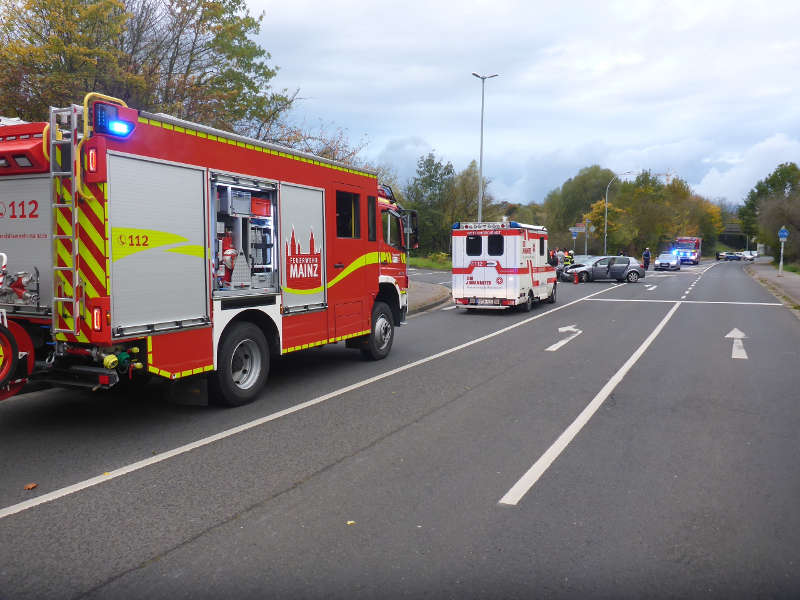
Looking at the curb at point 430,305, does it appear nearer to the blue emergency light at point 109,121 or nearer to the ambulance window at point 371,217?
the ambulance window at point 371,217

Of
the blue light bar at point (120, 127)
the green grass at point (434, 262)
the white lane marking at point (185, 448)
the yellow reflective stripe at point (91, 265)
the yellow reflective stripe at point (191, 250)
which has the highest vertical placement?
the blue light bar at point (120, 127)

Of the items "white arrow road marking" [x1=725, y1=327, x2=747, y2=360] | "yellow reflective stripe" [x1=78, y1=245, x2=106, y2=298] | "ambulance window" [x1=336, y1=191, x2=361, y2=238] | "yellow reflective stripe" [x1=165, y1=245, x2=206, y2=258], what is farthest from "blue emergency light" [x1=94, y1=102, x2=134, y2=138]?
"white arrow road marking" [x1=725, y1=327, x2=747, y2=360]

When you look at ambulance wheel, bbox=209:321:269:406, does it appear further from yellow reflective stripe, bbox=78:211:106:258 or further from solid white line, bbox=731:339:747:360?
solid white line, bbox=731:339:747:360

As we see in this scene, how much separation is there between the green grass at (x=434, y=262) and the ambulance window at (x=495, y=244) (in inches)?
1077

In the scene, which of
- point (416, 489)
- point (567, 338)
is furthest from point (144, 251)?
point (567, 338)

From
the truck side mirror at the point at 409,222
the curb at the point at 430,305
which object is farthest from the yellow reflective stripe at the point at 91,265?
the curb at the point at 430,305

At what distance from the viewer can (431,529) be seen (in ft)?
13.9

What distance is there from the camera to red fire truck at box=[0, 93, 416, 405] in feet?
18.9

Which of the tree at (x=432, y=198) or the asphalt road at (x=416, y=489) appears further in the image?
the tree at (x=432, y=198)

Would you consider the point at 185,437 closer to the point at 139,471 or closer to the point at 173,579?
the point at 139,471

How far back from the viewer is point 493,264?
18.2m

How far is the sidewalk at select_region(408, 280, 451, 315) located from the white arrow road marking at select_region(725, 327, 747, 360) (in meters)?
8.05

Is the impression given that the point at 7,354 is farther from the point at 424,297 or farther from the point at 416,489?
the point at 424,297

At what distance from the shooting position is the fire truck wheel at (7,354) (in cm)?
565
